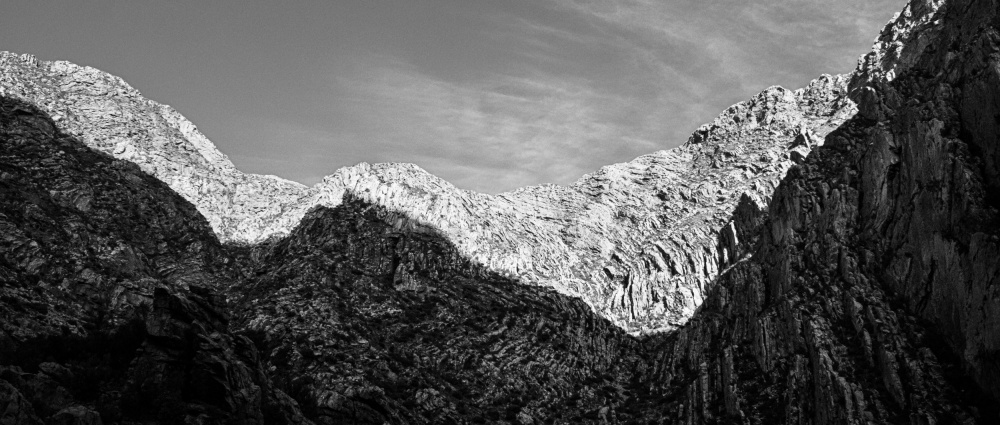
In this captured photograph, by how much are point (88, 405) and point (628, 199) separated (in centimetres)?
10641

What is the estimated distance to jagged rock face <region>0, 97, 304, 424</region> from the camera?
69.0 metres

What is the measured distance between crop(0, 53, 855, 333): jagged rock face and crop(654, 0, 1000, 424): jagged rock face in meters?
13.6

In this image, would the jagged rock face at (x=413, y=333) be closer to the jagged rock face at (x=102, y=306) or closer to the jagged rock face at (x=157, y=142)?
the jagged rock face at (x=102, y=306)

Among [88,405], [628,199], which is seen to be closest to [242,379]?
[88,405]

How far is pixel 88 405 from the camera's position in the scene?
6556 cm

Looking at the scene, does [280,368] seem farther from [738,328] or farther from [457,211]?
[738,328]

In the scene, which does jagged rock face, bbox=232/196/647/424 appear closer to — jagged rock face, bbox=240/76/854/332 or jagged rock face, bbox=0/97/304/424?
jagged rock face, bbox=240/76/854/332

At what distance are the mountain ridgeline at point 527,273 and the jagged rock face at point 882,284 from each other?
28 cm

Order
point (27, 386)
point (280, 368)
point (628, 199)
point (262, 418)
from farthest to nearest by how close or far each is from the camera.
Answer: point (628, 199)
point (280, 368)
point (262, 418)
point (27, 386)

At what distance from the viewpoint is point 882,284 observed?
9912 cm

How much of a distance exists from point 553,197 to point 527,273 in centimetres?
3326

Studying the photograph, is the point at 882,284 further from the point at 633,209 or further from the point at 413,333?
the point at 413,333

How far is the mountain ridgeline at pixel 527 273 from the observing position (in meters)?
81.0

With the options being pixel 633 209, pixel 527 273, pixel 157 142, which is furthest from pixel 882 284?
pixel 157 142
